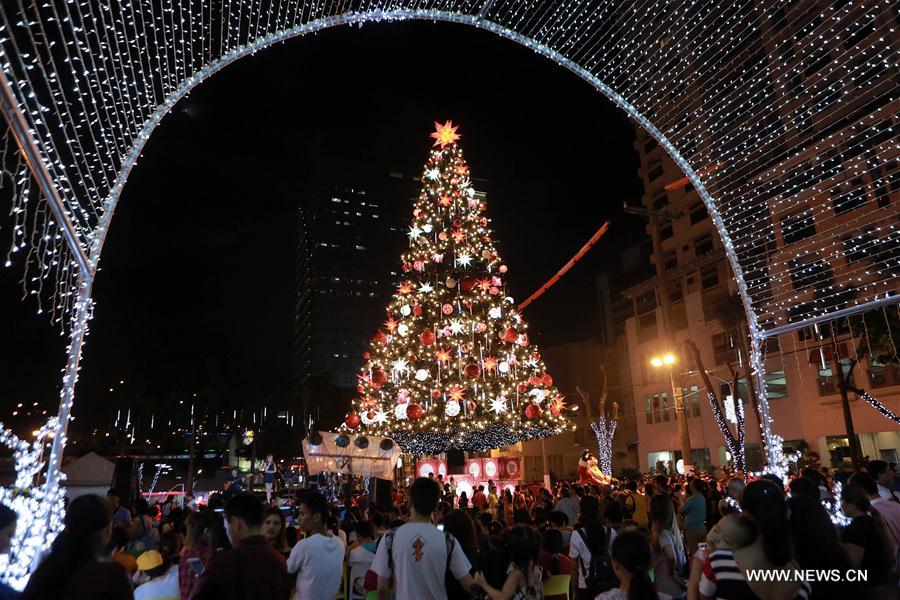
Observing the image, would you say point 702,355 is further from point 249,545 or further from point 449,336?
point 249,545

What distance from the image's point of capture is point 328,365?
112 m

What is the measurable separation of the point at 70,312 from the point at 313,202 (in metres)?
118

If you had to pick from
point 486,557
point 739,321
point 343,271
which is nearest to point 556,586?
point 486,557

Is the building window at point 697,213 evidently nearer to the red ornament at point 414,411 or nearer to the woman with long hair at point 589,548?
the red ornament at point 414,411

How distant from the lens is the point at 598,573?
5270 mm

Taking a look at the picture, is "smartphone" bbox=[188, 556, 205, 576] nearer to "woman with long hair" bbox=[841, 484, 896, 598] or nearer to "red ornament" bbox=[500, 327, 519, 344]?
"woman with long hair" bbox=[841, 484, 896, 598]

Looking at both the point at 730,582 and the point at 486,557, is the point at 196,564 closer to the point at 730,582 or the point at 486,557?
the point at 486,557

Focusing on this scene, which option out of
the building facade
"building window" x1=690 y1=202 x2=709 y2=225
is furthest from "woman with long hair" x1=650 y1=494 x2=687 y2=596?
"building window" x1=690 y1=202 x2=709 y2=225

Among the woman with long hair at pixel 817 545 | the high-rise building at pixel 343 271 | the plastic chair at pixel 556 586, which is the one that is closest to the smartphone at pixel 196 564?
the plastic chair at pixel 556 586

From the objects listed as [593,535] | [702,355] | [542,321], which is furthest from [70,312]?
[542,321]

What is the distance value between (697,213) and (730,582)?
3598cm

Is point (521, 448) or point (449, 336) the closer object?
point (449, 336)

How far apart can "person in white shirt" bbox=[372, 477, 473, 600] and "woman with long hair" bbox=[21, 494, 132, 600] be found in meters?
1.70

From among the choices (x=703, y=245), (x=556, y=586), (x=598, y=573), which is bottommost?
(x=556, y=586)
